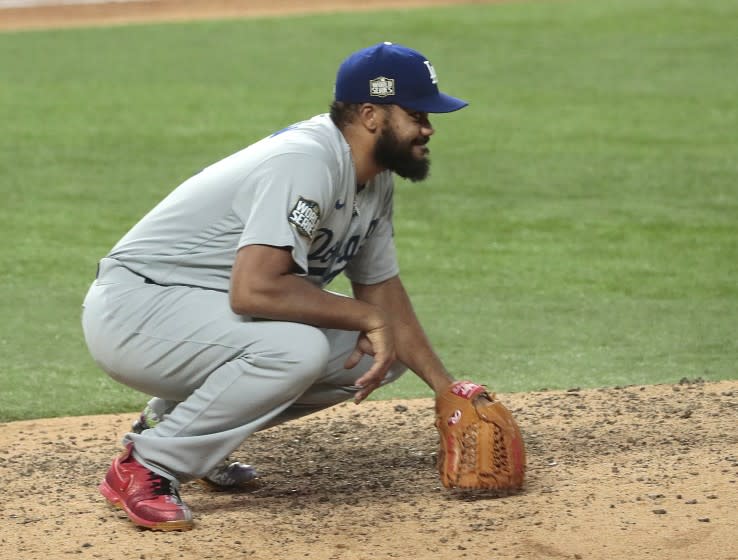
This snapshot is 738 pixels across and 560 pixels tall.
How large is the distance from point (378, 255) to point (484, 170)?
625 cm

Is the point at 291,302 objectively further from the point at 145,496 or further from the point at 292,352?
the point at 145,496

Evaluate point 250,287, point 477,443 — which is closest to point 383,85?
point 250,287

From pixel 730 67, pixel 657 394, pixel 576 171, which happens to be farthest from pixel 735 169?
pixel 657 394

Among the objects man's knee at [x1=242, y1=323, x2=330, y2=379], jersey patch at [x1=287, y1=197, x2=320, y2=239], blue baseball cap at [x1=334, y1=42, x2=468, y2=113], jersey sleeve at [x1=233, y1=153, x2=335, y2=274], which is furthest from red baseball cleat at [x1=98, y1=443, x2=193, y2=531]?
blue baseball cap at [x1=334, y1=42, x2=468, y2=113]

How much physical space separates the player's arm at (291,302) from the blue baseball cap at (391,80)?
1.97 feet

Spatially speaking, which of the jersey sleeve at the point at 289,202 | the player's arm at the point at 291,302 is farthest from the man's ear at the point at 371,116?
the player's arm at the point at 291,302

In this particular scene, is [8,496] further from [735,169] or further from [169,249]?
[735,169]

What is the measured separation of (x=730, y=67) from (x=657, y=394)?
382 inches

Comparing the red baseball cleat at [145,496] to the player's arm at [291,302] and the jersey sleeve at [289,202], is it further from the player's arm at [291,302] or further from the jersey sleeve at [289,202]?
the jersey sleeve at [289,202]

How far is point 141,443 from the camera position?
4.04 metres

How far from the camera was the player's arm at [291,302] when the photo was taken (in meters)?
3.86

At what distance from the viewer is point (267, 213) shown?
3861 millimetres

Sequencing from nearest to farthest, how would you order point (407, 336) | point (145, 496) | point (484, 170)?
point (145, 496)
point (407, 336)
point (484, 170)

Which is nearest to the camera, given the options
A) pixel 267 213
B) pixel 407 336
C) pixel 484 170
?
pixel 267 213
